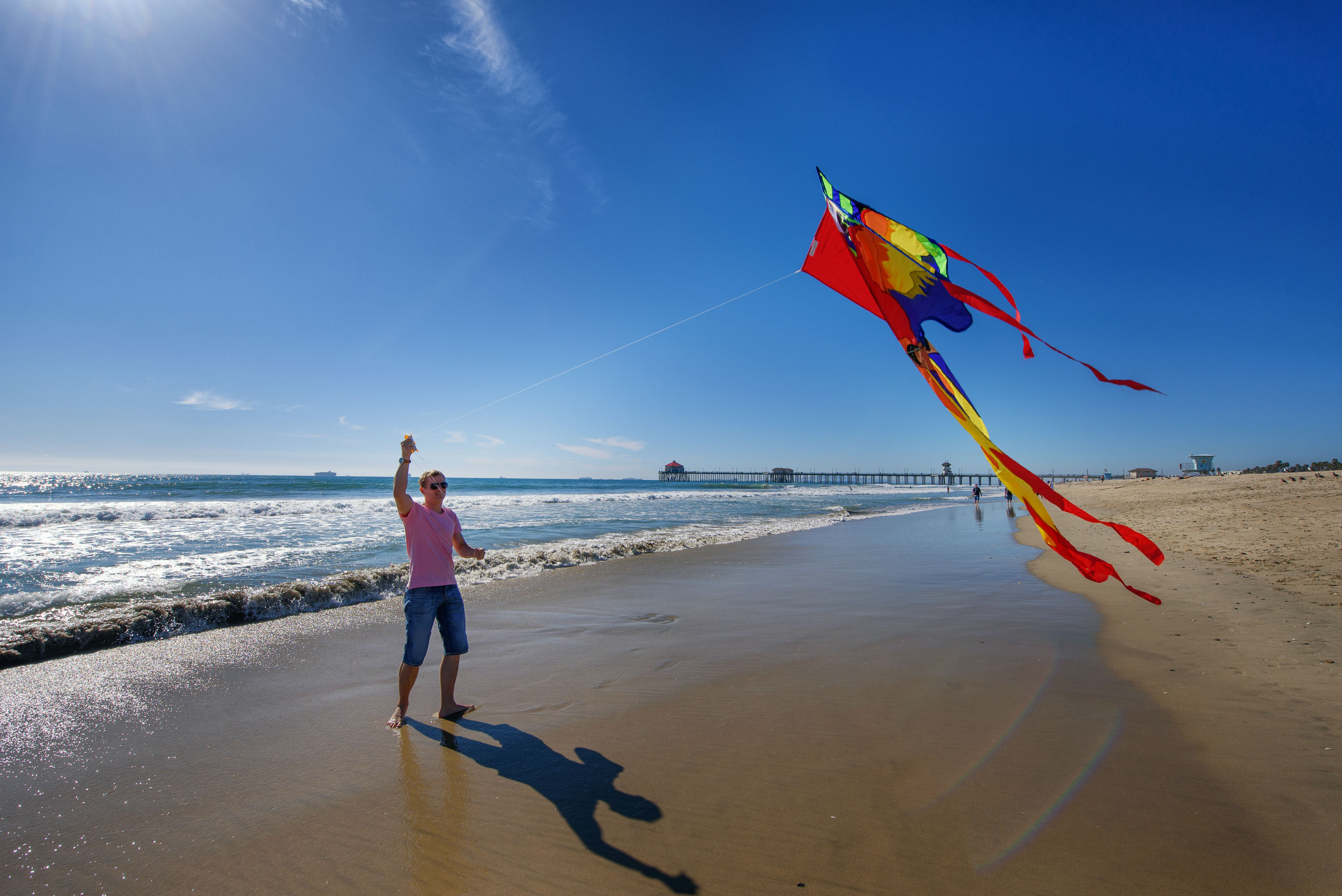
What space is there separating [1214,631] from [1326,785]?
10.9ft

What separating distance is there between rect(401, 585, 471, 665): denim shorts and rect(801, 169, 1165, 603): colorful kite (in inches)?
149

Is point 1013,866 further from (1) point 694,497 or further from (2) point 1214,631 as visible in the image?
(1) point 694,497

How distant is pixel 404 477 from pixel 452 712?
5.75 ft

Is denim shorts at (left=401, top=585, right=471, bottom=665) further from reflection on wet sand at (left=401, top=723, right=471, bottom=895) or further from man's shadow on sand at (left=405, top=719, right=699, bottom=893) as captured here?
reflection on wet sand at (left=401, top=723, right=471, bottom=895)

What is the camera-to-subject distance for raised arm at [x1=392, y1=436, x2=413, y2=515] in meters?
3.84

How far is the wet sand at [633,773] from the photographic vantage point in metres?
2.32

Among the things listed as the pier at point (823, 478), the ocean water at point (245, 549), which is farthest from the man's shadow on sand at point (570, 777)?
the pier at point (823, 478)

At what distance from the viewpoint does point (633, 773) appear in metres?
3.10

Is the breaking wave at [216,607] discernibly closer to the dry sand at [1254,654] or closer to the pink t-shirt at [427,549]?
the pink t-shirt at [427,549]

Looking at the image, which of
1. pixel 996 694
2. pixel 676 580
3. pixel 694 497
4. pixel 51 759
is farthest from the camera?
pixel 694 497

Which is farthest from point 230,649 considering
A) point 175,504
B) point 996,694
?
point 175,504

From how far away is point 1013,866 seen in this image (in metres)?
2.28

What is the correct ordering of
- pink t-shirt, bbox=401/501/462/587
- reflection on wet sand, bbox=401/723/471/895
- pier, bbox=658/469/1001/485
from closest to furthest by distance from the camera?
reflection on wet sand, bbox=401/723/471/895 < pink t-shirt, bbox=401/501/462/587 < pier, bbox=658/469/1001/485

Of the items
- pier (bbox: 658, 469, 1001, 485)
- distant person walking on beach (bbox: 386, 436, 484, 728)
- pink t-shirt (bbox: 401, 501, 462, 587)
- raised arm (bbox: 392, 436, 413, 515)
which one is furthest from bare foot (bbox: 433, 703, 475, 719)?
pier (bbox: 658, 469, 1001, 485)
